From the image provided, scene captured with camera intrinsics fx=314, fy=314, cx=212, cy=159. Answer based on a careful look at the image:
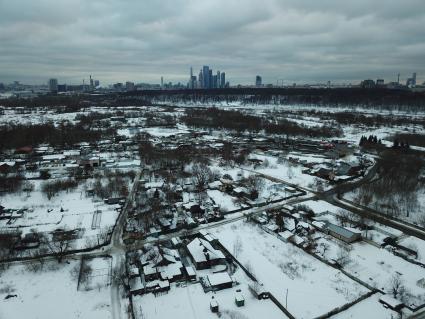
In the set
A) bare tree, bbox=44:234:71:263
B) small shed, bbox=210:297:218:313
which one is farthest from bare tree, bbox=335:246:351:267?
bare tree, bbox=44:234:71:263

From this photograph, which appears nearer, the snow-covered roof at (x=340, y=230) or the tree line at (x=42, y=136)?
the snow-covered roof at (x=340, y=230)

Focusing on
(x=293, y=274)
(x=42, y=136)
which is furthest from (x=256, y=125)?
(x=293, y=274)

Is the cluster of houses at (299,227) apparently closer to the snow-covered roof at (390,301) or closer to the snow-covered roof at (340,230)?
the snow-covered roof at (340,230)

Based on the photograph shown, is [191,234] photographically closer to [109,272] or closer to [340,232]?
[109,272]

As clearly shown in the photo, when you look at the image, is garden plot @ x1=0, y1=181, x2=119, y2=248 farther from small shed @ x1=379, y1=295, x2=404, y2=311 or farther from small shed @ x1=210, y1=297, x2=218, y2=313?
small shed @ x1=379, y1=295, x2=404, y2=311

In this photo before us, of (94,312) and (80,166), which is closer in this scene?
(94,312)

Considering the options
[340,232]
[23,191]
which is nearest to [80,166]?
[23,191]

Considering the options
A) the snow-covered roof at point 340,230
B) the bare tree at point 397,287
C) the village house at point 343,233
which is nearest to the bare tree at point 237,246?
the village house at point 343,233
